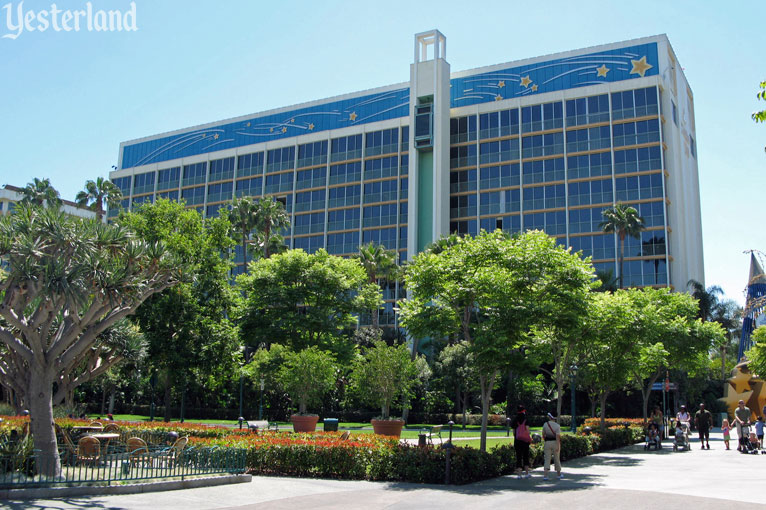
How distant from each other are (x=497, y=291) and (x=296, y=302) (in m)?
27.3

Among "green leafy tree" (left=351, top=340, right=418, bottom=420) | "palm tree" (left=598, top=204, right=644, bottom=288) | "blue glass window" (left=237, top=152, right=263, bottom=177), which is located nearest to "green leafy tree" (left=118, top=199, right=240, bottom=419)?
"green leafy tree" (left=351, top=340, right=418, bottom=420)

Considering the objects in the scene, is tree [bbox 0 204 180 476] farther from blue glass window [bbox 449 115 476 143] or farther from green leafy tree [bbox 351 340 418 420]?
blue glass window [bbox 449 115 476 143]

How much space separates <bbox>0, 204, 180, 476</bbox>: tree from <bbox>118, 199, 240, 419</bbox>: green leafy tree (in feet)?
57.4

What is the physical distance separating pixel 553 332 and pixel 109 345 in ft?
64.3

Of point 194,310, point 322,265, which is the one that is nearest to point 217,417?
point 322,265

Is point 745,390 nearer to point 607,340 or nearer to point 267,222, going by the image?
point 607,340

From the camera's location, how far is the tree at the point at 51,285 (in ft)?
48.0

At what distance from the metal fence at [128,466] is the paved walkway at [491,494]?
0.72 m

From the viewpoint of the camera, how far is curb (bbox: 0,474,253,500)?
12.2 m

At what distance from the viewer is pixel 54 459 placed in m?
13.7

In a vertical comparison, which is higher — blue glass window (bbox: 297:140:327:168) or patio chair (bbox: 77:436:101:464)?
blue glass window (bbox: 297:140:327:168)

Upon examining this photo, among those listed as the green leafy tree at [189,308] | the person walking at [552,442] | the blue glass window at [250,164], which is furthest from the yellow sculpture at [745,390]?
the blue glass window at [250,164]

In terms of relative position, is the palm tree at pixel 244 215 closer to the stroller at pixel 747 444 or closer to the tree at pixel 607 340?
Answer: the tree at pixel 607 340

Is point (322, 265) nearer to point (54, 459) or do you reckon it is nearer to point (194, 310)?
point (194, 310)
